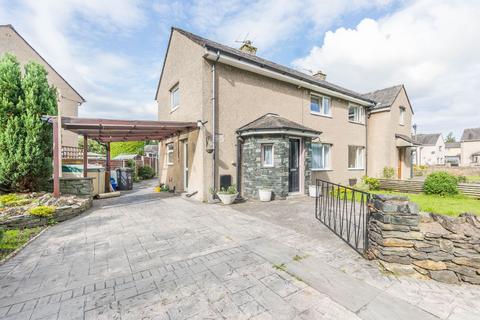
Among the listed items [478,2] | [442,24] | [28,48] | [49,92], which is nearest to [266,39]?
[442,24]

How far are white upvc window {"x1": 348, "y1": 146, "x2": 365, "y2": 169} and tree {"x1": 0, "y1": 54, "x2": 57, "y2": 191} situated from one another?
1761 cm

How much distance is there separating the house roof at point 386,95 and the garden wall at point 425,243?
611 inches

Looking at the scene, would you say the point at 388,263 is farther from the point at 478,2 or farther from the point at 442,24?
the point at 442,24

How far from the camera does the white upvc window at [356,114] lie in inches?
614

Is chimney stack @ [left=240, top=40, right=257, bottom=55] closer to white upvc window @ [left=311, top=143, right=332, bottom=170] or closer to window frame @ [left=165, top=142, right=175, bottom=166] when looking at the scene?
white upvc window @ [left=311, top=143, right=332, bottom=170]

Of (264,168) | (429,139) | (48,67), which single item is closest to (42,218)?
(264,168)

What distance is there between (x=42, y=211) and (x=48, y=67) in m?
20.1

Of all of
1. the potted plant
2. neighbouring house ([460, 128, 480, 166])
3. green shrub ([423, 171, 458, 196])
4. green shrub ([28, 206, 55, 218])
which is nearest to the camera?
green shrub ([28, 206, 55, 218])

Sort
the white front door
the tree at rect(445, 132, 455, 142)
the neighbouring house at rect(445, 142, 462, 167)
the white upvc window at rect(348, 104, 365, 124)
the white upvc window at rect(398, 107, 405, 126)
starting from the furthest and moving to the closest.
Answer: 1. the tree at rect(445, 132, 455, 142)
2. the neighbouring house at rect(445, 142, 462, 167)
3. the white upvc window at rect(398, 107, 405, 126)
4. the white upvc window at rect(348, 104, 365, 124)
5. the white front door

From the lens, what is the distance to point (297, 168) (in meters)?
10.1

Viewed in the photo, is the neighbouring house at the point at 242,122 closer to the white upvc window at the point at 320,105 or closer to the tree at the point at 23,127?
the white upvc window at the point at 320,105

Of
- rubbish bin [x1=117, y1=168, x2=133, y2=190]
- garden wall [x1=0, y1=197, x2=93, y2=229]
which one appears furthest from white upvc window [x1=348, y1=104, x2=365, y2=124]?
garden wall [x1=0, y1=197, x2=93, y2=229]

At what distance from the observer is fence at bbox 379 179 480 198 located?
988cm

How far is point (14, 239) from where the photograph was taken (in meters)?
4.83
